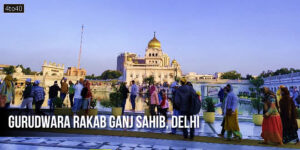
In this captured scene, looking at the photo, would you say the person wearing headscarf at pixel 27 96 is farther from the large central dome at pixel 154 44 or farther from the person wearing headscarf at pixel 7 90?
the large central dome at pixel 154 44

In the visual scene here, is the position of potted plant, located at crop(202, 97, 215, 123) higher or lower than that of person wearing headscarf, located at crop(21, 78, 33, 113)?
lower

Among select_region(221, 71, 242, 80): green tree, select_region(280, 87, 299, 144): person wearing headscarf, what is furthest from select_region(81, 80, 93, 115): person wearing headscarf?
select_region(221, 71, 242, 80): green tree

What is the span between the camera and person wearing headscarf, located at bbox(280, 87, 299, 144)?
17.8 ft

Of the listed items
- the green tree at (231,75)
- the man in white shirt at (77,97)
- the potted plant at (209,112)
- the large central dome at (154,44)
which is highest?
the large central dome at (154,44)

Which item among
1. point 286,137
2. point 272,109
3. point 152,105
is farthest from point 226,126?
point 152,105

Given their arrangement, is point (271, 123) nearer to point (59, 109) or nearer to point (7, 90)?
point (7, 90)

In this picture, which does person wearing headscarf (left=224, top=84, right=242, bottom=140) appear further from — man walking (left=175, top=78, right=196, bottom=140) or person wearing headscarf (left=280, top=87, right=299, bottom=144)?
person wearing headscarf (left=280, top=87, right=299, bottom=144)

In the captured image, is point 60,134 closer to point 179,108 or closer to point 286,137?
point 179,108

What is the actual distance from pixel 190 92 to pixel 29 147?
361 centimetres

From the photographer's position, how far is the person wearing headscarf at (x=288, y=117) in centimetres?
543

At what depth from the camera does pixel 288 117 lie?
5.47m

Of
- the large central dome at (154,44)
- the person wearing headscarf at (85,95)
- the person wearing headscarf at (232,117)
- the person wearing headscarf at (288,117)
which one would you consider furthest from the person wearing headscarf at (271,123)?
the large central dome at (154,44)

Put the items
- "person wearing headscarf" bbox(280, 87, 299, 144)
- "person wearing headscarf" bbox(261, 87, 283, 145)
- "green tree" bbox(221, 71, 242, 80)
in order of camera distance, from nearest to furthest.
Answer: "person wearing headscarf" bbox(261, 87, 283, 145), "person wearing headscarf" bbox(280, 87, 299, 144), "green tree" bbox(221, 71, 242, 80)

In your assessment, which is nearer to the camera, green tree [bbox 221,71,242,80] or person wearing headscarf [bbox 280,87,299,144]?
person wearing headscarf [bbox 280,87,299,144]
